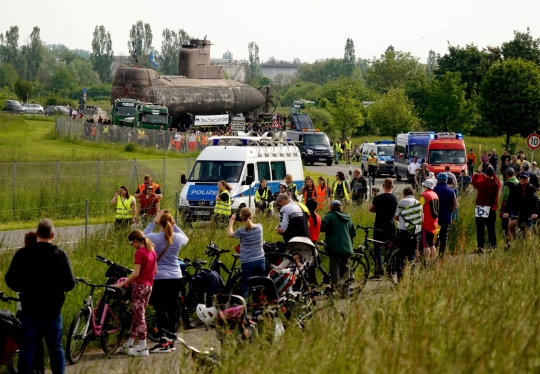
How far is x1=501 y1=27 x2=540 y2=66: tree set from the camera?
96.8 meters

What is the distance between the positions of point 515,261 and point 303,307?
3.87 m

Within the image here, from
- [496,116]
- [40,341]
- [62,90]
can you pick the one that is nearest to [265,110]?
[496,116]

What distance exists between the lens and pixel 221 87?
83812 millimetres

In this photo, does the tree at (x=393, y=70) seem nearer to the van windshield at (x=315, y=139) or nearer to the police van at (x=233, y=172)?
the van windshield at (x=315, y=139)

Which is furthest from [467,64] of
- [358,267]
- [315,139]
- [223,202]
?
[358,267]

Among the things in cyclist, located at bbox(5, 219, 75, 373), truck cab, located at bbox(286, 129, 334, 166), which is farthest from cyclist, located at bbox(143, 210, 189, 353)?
truck cab, located at bbox(286, 129, 334, 166)

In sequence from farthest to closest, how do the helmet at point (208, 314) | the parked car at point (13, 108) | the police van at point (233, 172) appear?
the parked car at point (13, 108), the police van at point (233, 172), the helmet at point (208, 314)

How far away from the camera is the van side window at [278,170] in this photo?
27969 millimetres

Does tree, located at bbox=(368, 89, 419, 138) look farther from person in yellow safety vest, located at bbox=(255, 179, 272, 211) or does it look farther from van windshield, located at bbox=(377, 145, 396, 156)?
person in yellow safety vest, located at bbox=(255, 179, 272, 211)

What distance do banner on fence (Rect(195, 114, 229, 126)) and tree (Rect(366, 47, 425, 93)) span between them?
63447mm

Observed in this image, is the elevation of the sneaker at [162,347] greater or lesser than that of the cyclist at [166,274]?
lesser

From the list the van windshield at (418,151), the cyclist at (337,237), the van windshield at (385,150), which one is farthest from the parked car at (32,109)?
the cyclist at (337,237)

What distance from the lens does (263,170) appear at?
2744 cm

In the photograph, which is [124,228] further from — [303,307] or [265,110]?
[265,110]
